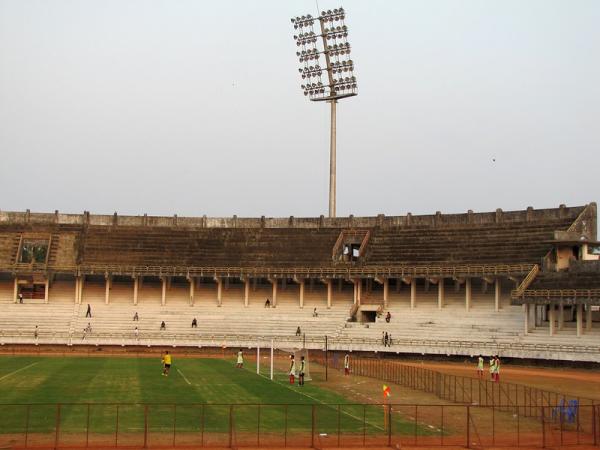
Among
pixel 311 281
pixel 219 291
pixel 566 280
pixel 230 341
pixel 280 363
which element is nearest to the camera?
pixel 280 363

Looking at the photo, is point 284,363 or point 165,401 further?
point 284,363

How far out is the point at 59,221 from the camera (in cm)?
8650

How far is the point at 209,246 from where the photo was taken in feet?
275

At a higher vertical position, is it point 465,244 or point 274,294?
point 465,244

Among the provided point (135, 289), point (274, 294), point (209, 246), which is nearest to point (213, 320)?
point (274, 294)

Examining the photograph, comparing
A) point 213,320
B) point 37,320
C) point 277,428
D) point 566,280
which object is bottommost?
point 277,428

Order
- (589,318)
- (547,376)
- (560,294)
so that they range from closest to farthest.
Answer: (547,376) → (560,294) → (589,318)

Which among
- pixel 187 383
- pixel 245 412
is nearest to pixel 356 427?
pixel 245 412

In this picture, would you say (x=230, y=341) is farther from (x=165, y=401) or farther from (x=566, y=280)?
(x=165, y=401)

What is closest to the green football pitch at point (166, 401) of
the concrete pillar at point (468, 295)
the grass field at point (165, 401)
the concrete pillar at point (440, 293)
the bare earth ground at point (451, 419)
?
the grass field at point (165, 401)

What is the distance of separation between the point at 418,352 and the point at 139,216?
3606cm

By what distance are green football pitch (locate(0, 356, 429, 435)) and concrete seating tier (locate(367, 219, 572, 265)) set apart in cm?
2405

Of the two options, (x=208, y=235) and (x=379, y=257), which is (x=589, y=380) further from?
(x=208, y=235)

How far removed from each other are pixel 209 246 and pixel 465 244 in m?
25.1
